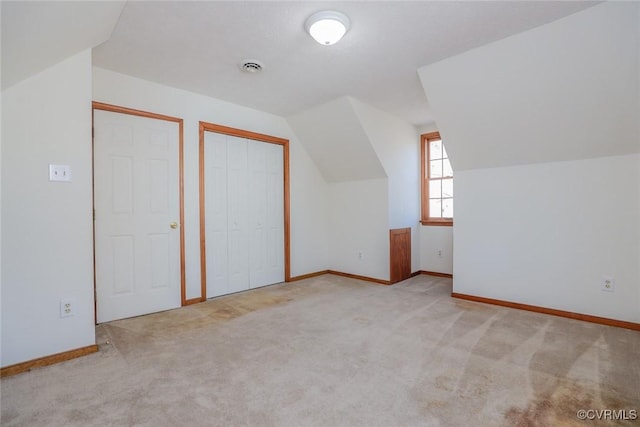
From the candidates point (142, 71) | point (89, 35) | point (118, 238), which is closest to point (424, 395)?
point (118, 238)

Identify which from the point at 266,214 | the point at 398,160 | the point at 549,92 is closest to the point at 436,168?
the point at 398,160

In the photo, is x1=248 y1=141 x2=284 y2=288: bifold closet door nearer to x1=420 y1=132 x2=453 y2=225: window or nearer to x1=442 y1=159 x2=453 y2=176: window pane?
x1=420 y1=132 x2=453 y2=225: window

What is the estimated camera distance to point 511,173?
3338mm

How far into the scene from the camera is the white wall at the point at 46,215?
205cm

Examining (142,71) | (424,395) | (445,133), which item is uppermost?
(142,71)

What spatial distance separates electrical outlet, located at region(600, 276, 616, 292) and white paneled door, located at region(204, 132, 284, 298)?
11.7ft

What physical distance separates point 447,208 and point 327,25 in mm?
3548

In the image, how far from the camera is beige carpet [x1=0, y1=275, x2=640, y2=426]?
1.62 m

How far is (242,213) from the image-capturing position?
13.3 ft

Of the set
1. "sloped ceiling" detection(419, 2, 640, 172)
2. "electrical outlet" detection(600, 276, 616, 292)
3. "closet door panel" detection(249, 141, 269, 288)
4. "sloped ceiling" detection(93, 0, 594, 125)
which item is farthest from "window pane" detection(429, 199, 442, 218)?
"closet door panel" detection(249, 141, 269, 288)

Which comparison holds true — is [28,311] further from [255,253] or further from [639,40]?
[639,40]

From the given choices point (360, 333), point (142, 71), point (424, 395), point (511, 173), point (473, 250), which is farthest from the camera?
point (473, 250)

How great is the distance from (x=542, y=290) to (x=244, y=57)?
3661 millimetres

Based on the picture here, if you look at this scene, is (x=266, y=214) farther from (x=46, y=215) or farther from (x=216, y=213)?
(x=46, y=215)
